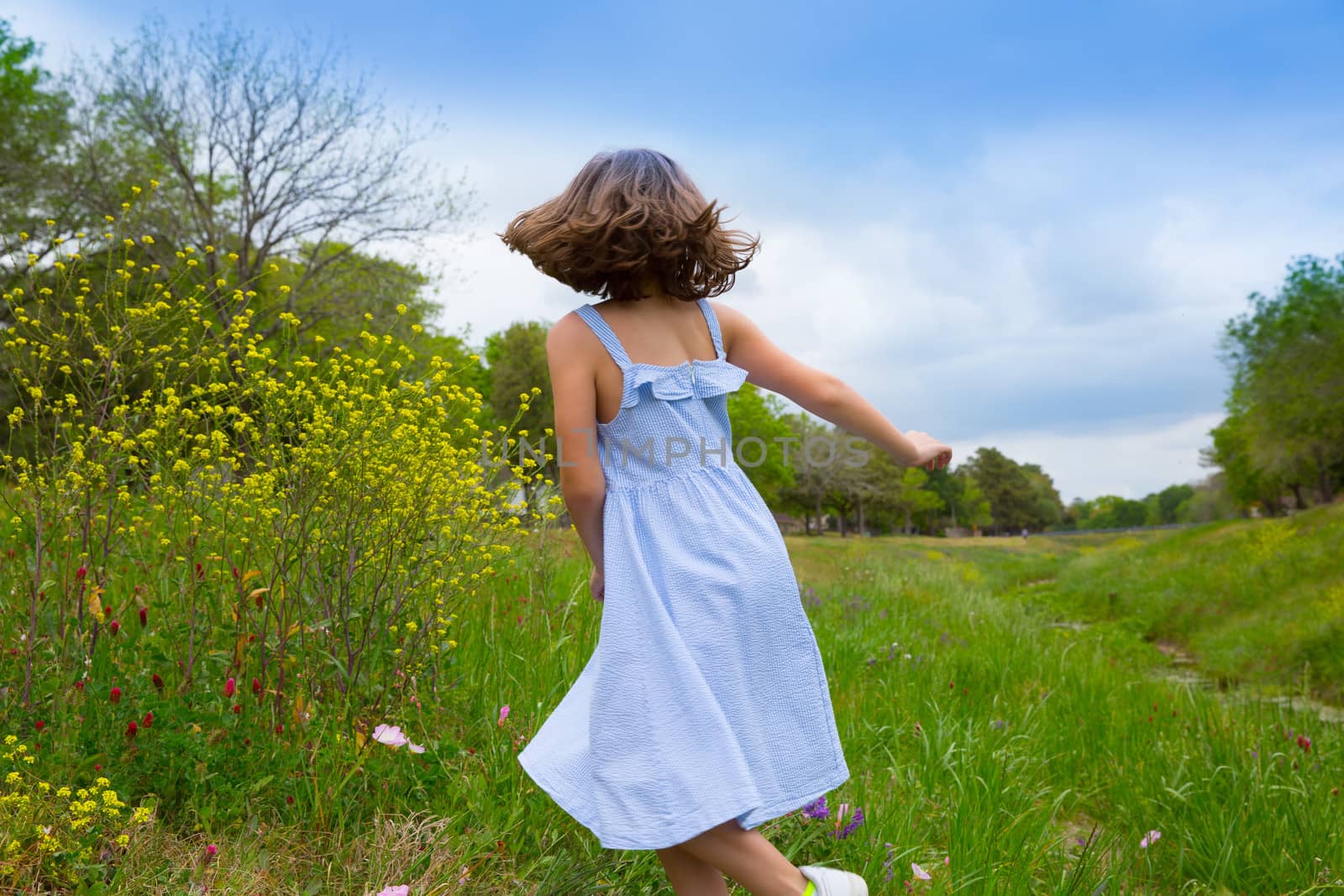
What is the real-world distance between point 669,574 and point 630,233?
0.76 m

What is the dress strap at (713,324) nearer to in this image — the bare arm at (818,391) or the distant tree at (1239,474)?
the bare arm at (818,391)

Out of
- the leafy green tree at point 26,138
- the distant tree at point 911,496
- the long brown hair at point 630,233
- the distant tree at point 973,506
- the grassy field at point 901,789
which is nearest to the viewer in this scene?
the long brown hair at point 630,233

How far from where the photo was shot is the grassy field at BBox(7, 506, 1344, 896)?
2.45 meters

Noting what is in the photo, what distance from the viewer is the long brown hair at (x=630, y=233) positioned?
6.89 ft

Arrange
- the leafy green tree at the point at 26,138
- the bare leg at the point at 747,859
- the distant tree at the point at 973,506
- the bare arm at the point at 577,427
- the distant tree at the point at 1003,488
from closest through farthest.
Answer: the bare leg at the point at 747,859 → the bare arm at the point at 577,427 → the leafy green tree at the point at 26,138 → the distant tree at the point at 973,506 → the distant tree at the point at 1003,488

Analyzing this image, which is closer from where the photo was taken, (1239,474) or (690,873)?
(690,873)

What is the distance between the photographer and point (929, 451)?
237cm

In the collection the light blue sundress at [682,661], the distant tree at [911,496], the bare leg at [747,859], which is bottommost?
the bare leg at [747,859]

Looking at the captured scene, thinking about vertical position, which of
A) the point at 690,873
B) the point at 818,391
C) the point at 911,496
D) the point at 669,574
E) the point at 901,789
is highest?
the point at 911,496

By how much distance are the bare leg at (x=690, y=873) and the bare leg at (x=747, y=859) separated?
13cm

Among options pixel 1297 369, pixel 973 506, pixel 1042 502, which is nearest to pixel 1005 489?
pixel 973 506

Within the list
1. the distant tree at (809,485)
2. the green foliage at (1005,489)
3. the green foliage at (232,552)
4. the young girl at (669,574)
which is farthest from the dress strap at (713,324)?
the green foliage at (1005,489)

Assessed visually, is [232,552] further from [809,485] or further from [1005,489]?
[1005,489]

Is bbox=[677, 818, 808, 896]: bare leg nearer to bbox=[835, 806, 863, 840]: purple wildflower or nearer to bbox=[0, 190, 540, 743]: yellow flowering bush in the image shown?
bbox=[835, 806, 863, 840]: purple wildflower
